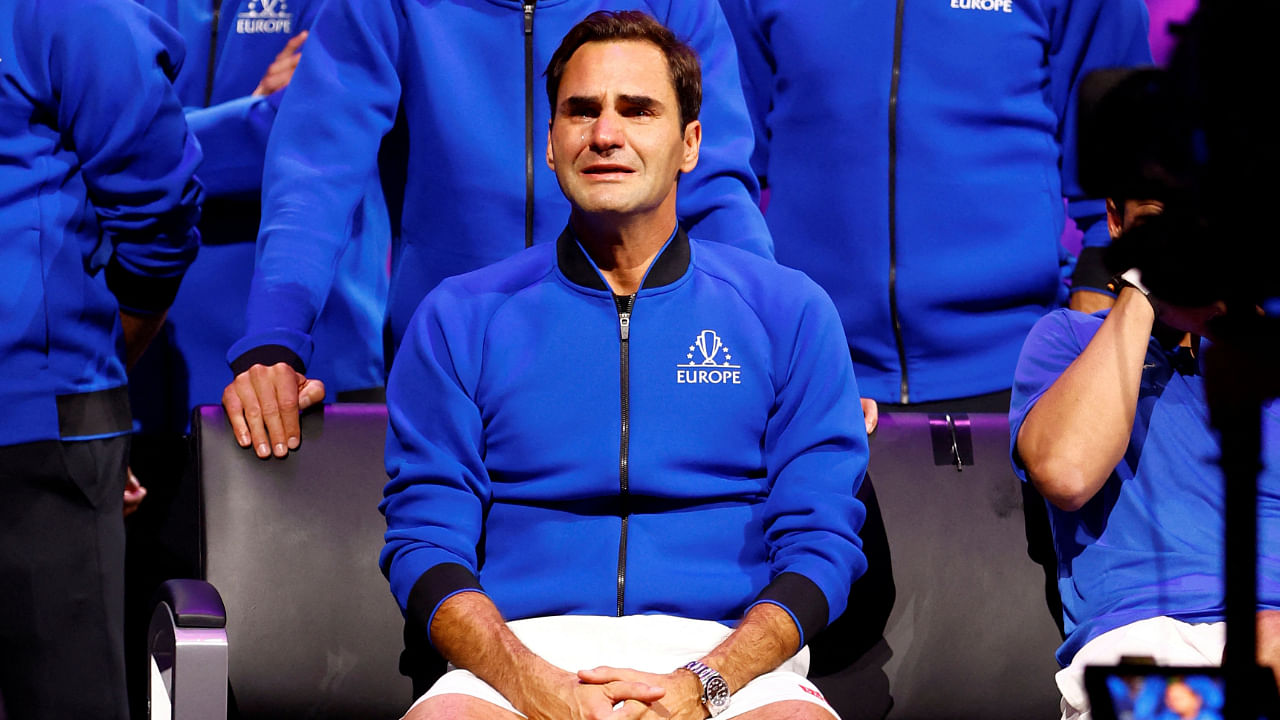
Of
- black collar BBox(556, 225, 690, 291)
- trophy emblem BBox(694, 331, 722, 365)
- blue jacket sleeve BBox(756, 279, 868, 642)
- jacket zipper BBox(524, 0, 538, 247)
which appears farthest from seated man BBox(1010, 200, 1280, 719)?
jacket zipper BBox(524, 0, 538, 247)

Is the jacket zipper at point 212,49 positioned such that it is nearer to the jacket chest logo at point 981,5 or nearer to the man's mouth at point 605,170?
the man's mouth at point 605,170

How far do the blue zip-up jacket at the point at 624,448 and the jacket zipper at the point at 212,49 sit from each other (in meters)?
1.38

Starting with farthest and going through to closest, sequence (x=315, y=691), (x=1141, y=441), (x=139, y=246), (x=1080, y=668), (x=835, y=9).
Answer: (x=835, y=9) < (x=139, y=246) < (x=315, y=691) < (x=1141, y=441) < (x=1080, y=668)

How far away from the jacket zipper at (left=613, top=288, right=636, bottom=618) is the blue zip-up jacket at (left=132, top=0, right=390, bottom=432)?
846 mm

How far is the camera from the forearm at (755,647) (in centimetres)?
199

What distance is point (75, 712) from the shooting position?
240cm

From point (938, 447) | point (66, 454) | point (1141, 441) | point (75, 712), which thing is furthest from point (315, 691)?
point (1141, 441)

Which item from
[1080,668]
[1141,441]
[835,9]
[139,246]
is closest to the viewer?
[1080,668]

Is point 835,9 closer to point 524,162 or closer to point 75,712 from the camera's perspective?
point 524,162

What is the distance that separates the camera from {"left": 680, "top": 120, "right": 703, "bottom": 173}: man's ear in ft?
7.84

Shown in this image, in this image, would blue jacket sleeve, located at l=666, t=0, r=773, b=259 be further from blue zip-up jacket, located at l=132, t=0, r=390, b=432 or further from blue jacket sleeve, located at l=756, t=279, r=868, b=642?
blue zip-up jacket, located at l=132, t=0, r=390, b=432

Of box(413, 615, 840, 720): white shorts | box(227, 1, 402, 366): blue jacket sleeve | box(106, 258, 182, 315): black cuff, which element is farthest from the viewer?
box(106, 258, 182, 315): black cuff

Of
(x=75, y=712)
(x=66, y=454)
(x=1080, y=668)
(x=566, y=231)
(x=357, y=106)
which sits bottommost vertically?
(x=75, y=712)

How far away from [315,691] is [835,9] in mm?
1736
